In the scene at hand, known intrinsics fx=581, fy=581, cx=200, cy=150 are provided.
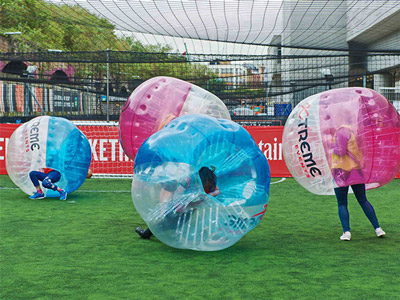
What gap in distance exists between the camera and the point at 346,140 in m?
5.93

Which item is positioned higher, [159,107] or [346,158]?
[159,107]

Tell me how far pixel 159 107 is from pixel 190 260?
2844mm

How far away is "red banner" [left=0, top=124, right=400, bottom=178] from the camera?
13820mm

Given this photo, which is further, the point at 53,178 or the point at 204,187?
the point at 53,178

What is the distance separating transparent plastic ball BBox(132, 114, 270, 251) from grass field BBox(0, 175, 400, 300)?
0.92 feet

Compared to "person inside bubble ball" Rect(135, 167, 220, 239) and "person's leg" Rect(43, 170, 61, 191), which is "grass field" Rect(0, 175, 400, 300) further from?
"person's leg" Rect(43, 170, 61, 191)

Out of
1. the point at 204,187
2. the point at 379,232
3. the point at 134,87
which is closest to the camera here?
the point at 204,187

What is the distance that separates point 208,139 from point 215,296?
1.70m

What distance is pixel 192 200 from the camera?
5348mm

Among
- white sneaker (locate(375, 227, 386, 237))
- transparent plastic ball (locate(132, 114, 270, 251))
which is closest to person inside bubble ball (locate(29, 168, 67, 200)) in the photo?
transparent plastic ball (locate(132, 114, 270, 251))

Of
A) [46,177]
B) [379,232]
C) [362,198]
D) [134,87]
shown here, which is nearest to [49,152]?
[46,177]

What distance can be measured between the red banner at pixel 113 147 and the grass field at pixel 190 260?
5240 mm

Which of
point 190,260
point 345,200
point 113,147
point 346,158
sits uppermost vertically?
point 346,158

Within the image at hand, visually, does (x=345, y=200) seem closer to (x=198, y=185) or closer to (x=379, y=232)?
(x=379, y=232)
